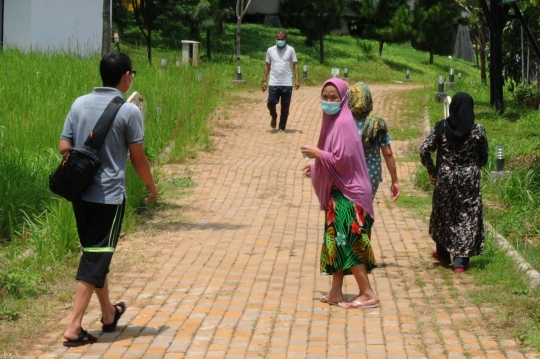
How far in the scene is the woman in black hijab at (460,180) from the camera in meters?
8.23

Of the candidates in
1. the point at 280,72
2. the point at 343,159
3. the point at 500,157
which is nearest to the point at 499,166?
the point at 500,157

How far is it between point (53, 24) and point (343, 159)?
22820mm

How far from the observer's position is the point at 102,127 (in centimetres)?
585

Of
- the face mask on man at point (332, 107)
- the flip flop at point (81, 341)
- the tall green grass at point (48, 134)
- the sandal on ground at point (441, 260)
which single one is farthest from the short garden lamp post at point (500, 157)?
the flip flop at point (81, 341)

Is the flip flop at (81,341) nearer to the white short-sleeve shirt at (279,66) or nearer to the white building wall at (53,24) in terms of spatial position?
the white short-sleeve shirt at (279,66)

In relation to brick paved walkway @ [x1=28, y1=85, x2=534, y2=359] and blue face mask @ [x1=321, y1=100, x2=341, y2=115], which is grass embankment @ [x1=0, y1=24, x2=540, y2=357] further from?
blue face mask @ [x1=321, y1=100, x2=341, y2=115]

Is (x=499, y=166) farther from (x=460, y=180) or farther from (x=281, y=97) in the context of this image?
(x=281, y=97)

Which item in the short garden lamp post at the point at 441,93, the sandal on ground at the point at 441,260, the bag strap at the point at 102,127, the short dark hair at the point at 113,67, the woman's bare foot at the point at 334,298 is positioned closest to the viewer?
the bag strap at the point at 102,127

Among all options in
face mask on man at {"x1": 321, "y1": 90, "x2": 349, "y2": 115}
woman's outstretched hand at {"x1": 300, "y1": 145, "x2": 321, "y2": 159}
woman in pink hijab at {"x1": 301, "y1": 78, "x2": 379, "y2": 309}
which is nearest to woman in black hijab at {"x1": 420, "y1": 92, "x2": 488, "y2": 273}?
woman in pink hijab at {"x1": 301, "y1": 78, "x2": 379, "y2": 309}

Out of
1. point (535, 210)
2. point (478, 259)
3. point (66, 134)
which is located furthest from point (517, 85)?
point (66, 134)

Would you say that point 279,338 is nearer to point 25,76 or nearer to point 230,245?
point 230,245

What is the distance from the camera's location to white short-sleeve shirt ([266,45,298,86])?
660 inches

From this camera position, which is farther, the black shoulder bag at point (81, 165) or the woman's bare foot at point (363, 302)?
the woman's bare foot at point (363, 302)

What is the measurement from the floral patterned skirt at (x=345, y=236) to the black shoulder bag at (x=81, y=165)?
1990mm
